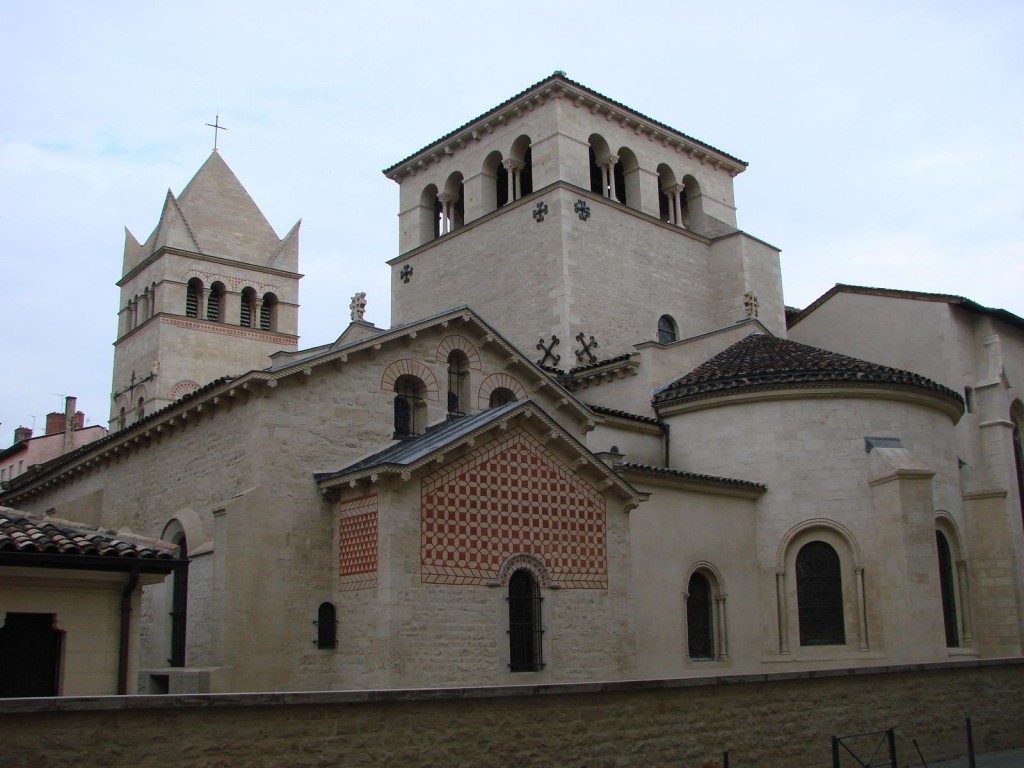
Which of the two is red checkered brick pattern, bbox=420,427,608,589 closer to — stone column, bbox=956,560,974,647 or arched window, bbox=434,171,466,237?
stone column, bbox=956,560,974,647

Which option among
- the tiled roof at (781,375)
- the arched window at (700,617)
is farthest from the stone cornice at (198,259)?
the arched window at (700,617)

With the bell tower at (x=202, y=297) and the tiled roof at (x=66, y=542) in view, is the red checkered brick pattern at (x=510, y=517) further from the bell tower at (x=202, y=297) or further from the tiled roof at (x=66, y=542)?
the bell tower at (x=202, y=297)

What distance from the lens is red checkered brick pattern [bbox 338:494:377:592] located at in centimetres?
1761

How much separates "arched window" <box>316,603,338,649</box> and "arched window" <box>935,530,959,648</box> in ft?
45.1

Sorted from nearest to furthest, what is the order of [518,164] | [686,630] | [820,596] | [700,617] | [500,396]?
[500,396] < [686,630] < [700,617] < [820,596] < [518,164]

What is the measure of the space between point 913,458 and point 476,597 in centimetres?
1086

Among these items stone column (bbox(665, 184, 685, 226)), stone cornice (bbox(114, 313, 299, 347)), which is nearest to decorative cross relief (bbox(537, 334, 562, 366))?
stone column (bbox(665, 184, 685, 226))

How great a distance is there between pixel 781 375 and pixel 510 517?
859 centimetres

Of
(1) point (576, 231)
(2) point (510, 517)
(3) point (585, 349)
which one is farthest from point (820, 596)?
(1) point (576, 231)

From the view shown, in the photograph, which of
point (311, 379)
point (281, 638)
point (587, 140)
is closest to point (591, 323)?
point (587, 140)

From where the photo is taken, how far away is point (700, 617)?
22.9 metres

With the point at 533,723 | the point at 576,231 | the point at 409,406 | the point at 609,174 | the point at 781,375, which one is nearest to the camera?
the point at 533,723

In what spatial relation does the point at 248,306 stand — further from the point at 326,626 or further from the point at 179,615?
the point at 326,626

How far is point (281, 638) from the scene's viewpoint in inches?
698
